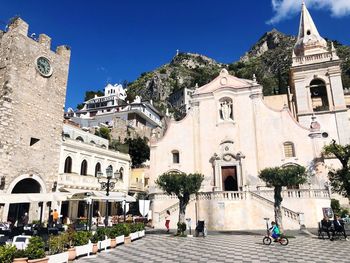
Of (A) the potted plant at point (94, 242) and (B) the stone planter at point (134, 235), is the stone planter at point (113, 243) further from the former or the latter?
(B) the stone planter at point (134, 235)

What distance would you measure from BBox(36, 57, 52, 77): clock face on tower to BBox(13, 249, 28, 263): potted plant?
1932cm

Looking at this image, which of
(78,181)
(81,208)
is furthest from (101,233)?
(81,208)

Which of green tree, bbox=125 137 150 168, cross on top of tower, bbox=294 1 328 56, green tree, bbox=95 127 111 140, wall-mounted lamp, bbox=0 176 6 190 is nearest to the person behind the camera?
wall-mounted lamp, bbox=0 176 6 190

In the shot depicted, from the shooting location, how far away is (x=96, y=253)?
508 inches

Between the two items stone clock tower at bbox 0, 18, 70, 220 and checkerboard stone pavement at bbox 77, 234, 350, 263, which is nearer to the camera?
checkerboard stone pavement at bbox 77, 234, 350, 263

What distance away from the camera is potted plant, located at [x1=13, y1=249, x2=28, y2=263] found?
815 centimetres

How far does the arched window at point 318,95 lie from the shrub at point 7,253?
106ft

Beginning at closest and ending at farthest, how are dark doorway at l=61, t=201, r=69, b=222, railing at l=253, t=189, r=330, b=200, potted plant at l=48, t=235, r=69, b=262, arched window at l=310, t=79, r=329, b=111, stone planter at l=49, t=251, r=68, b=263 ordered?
stone planter at l=49, t=251, r=68, b=263, potted plant at l=48, t=235, r=69, b=262, railing at l=253, t=189, r=330, b=200, dark doorway at l=61, t=201, r=69, b=222, arched window at l=310, t=79, r=329, b=111

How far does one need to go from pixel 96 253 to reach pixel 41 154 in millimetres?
13649

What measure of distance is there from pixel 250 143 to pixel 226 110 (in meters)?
4.38

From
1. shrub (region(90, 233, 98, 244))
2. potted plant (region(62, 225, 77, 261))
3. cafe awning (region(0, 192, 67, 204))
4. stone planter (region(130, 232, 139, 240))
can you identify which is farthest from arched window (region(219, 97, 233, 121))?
potted plant (region(62, 225, 77, 261))

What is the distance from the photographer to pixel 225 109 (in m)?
30.5

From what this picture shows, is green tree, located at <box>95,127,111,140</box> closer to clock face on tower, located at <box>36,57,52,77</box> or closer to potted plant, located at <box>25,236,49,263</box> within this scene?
clock face on tower, located at <box>36,57,52,77</box>

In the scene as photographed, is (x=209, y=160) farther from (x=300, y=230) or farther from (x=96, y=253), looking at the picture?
(x=96, y=253)
